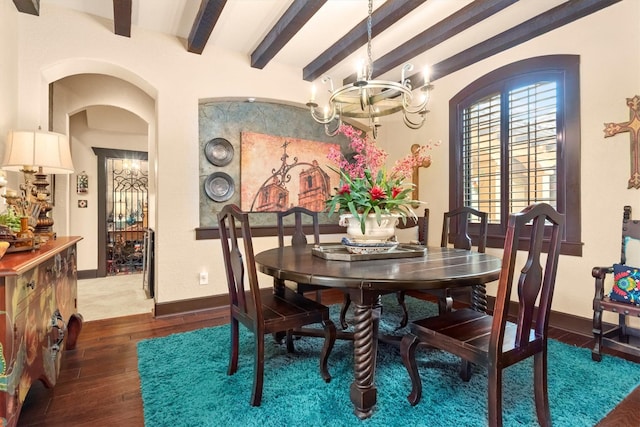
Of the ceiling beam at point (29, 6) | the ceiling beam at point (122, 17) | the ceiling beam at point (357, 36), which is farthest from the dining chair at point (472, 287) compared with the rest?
the ceiling beam at point (29, 6)

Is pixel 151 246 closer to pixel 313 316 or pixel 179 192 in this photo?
pixel 179 192

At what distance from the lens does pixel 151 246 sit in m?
3.97

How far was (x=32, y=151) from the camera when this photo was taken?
81.7 inches

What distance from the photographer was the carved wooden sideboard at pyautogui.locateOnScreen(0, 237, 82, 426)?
4.00 ft

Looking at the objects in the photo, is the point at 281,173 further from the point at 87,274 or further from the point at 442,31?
the point at 87,274

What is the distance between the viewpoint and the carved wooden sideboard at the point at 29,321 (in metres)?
1.22

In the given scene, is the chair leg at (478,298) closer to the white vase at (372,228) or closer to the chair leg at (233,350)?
the white vase at (372,228)

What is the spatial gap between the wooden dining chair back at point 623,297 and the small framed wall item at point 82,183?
617 centimetres

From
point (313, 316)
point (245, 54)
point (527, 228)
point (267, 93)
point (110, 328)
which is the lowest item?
point (110, 328)

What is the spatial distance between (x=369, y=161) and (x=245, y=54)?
92.2 inches

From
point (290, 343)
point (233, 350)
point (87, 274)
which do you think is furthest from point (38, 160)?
point (87, 274)

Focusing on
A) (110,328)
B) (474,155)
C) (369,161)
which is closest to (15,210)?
(110,328)

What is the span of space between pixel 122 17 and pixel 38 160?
1.40 meters

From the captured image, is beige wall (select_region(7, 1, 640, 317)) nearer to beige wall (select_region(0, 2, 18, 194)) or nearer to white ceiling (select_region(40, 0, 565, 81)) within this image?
beige wall (select_region(0, 2, 18, 194))
